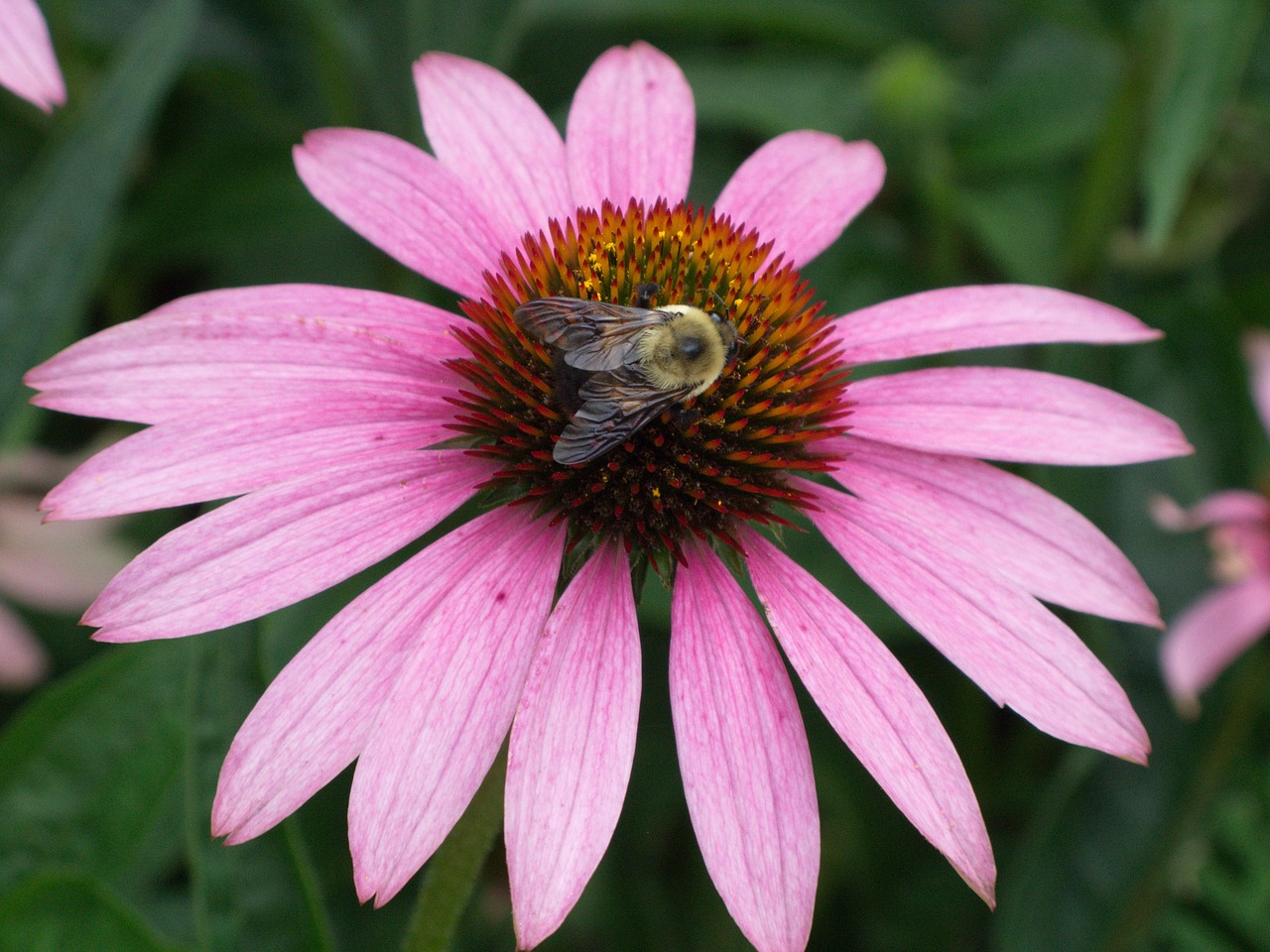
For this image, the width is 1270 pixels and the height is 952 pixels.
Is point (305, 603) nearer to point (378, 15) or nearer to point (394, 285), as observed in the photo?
point (394, 285)

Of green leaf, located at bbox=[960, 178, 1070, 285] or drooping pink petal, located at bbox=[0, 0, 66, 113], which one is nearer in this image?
drooping pink petal, located at bbox=[0, 0, 66, 113]

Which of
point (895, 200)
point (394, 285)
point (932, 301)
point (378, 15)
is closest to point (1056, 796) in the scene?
point (932, 301)

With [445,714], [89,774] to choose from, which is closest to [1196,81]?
[445,714]

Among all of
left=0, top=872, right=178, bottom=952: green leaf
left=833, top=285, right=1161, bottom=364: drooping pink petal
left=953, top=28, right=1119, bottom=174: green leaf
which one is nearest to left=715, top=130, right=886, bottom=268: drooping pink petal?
left=833, top=285, right=1161, bottom=364: drooping pink petal

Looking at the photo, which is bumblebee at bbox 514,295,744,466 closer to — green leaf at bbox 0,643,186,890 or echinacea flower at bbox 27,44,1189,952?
echinacea flower at bbox 27,44,1189,952

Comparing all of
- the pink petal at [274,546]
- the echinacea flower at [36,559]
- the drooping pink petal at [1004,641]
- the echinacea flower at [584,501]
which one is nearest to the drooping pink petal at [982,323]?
the echinacea flower at [584,501]

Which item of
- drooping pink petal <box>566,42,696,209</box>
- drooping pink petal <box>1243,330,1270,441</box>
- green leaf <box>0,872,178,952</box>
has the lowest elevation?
drooping pink petal <box>1243,330,1270,441</box>
